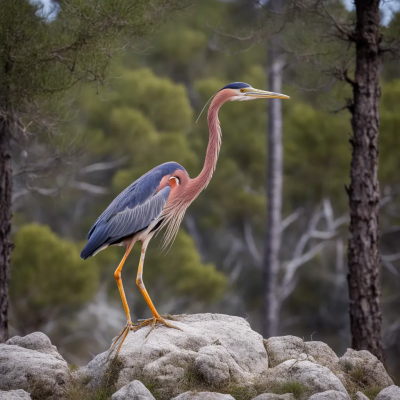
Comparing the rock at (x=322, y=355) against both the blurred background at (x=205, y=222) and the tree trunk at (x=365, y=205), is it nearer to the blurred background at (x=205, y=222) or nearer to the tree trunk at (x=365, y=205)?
the tree trunk at (x=365, y=205)

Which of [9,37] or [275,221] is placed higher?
[9,37]

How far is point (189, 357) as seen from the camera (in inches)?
215

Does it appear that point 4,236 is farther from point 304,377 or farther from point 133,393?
point 304,377

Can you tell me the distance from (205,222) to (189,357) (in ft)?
50.4

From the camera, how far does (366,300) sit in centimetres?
725

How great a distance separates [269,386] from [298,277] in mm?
14115

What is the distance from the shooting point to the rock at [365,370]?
581 cm

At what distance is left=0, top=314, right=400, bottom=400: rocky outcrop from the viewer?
5145 mm

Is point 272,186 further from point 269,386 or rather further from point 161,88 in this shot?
point 269,386

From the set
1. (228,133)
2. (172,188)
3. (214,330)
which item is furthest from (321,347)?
(228,133)

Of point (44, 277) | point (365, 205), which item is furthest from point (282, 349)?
point (44, 277)

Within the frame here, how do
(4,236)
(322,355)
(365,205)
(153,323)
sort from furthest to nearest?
(365,205)
(4,236)
(322,355)
(153,323)

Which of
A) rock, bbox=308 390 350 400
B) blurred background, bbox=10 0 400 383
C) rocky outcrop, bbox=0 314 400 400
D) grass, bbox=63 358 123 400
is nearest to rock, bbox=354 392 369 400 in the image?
rocky outcrop, bbox=0 314 400 400

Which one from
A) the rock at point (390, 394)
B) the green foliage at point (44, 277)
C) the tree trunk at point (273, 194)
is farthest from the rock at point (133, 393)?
the green foliage at point (44, 277)
